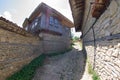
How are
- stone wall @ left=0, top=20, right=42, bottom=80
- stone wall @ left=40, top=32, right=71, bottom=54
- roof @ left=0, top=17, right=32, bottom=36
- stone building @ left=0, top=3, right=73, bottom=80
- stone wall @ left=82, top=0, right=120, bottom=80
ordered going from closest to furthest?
stone wall @ left=82, top=0, right=120, bottom=80, roof @ left=0, top=17, right=32, bottom=36, stone wall @ left=0, top=20, right=42, bottom=80, stone building @ left=0, top=3, right=73, bottom=80, stone wall @ left=40, top=32, right=71, bottom=54

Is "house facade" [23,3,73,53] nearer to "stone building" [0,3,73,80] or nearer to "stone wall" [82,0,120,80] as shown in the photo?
"stone building" [0,3,73,80]

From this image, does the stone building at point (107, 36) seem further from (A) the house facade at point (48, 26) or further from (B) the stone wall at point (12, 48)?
(A) the house facade at point (48, 26)

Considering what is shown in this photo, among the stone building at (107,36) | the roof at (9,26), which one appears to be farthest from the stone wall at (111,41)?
the roof at (9,26)

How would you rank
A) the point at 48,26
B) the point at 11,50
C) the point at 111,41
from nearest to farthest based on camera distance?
1. the point at 111,41
2. the point at 11,50
3. the point at 48,26

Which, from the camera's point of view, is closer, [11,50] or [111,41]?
[111,41]

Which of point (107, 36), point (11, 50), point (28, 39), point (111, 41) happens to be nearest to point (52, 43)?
point (28, 39)

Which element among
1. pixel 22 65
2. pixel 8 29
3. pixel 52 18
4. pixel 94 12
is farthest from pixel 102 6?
pixel 52 18

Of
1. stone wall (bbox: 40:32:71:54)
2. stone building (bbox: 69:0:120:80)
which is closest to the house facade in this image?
stone wall (bbox: 40:32:71:54)

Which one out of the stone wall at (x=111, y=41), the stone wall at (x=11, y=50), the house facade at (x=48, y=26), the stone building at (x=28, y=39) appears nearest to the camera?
the stone wall at (x=111, y=41)

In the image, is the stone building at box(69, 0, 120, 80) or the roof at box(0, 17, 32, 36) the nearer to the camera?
the stone building at box(69, 0, 120, 80)

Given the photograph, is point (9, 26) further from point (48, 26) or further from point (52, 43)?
point (52, 43)

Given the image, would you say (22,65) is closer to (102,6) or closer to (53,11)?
(102,6)

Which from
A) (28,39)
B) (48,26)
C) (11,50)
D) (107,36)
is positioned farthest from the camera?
(48,26)

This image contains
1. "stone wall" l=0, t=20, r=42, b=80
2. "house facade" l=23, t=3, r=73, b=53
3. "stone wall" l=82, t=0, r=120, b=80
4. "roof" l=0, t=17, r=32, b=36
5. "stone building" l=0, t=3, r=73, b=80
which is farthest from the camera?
"house facade" l=23, t=3, r=73, b=53
